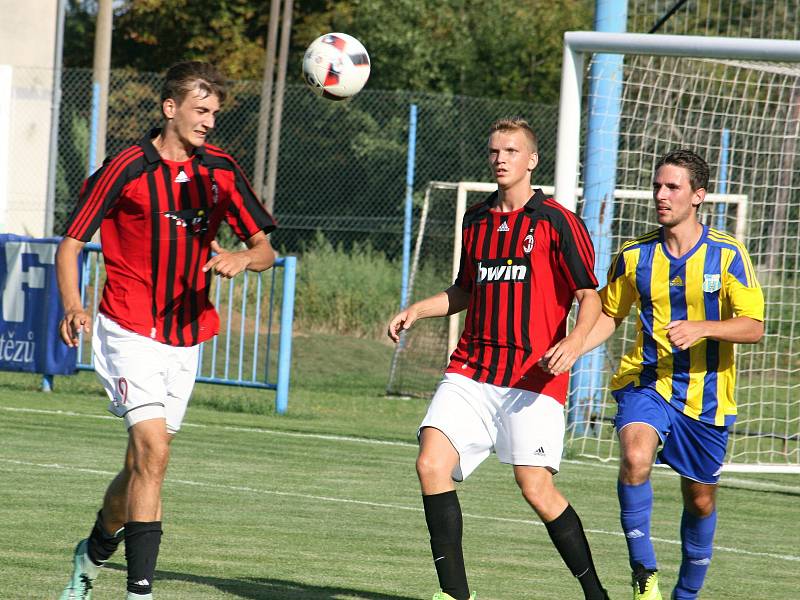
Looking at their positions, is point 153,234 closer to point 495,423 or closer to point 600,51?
point 495,423

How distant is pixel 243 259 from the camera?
566 cm

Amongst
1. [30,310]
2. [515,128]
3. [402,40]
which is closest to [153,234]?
[515,128]

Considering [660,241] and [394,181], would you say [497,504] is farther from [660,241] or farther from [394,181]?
[394,181]

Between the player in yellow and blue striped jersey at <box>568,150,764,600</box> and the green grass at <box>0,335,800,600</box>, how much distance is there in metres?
0.70

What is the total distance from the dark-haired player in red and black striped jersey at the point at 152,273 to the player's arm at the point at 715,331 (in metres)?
1.74

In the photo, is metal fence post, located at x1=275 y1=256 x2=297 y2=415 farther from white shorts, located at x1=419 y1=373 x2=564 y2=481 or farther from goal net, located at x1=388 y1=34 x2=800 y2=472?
white shorts, located at x1=419 y1=373 x2=564 y2=481

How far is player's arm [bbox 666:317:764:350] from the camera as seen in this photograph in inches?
231

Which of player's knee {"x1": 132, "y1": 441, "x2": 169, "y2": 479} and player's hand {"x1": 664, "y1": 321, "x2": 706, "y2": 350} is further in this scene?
player's hand {"x1": 664, "y1": 321, "x2": 706, "y2": 350}

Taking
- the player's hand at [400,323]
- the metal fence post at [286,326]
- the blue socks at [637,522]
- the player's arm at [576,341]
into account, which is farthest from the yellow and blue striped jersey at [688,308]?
the metal fence post at [286,326]

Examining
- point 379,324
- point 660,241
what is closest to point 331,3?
point 379,324

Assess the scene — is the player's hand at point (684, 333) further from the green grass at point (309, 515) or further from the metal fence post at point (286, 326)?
the metal fence post at point (286, 326)

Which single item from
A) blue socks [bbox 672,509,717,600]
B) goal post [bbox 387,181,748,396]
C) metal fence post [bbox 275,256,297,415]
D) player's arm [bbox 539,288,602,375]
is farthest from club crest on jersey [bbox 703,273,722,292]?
goal post [bbox 387,181,748,396]

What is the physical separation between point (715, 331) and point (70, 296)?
8.70 ft

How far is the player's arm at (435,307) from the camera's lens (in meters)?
5.91
